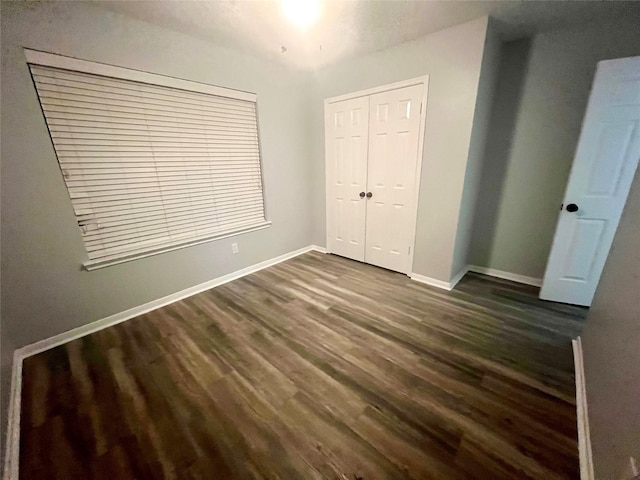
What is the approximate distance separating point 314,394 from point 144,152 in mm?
2408

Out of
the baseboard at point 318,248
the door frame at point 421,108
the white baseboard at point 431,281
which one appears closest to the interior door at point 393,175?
the door frame at point 421,108

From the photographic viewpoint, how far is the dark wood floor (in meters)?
1.12

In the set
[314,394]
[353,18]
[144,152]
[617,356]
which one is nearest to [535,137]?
[353,18]

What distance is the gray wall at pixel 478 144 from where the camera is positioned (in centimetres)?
212

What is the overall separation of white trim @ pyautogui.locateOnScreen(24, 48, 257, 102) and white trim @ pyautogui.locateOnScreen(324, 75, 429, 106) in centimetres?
114

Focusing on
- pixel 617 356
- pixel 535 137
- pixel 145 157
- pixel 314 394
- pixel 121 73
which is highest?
pixel 121 73

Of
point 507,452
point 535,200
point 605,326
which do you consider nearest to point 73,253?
point 507,452

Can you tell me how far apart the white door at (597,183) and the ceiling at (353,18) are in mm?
569

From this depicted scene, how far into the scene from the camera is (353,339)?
1904mm

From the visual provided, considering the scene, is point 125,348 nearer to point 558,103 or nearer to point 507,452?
point 507,452

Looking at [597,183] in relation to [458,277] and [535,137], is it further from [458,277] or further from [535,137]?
[458,277]

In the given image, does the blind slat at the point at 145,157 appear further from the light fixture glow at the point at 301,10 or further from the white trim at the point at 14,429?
the light fixture glow at the point at 301,10

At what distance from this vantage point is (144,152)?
7.03 feet

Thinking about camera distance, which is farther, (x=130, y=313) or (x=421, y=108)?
(x=421, y=108)
